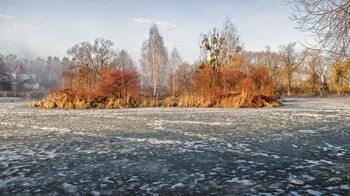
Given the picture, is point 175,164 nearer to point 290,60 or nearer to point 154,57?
point 154,57

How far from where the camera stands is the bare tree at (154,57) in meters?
30.0

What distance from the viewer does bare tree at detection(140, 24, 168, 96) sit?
30047 mm

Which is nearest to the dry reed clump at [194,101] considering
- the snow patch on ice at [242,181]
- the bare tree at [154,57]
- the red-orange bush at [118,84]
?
the red-orange bush at [118,84]

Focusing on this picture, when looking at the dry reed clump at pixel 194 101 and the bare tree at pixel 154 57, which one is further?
the bare tree at pixel 154 57

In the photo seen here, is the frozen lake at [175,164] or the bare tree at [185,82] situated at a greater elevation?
the bare tree at [185,82]

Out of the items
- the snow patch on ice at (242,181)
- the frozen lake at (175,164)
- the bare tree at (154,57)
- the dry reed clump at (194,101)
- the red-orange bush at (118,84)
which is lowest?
the snow patch on ice at (242,181)

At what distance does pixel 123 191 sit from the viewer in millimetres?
2674

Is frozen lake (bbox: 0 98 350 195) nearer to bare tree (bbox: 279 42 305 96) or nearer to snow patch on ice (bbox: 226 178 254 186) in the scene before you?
snow patch on ice (bbox: 226 178 254 186)

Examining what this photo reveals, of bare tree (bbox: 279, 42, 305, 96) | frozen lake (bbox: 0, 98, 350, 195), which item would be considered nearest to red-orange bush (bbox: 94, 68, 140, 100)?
frozen lake (bbox: 0, 98, 350, 195)

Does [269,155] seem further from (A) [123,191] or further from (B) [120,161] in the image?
(A) [123,191]

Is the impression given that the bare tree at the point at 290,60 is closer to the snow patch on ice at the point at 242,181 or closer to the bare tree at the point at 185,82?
the bare tree at the point at 185,82

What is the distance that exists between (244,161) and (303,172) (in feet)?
2.55

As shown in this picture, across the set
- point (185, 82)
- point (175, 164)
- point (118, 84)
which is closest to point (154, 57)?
point (185, 82)

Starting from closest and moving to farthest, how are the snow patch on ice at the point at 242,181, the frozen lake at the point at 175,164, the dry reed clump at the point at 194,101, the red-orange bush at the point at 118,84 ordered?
the frozen lake at the point at 175,164, the snow patch on ice at the point at 242,181, the red-orange bush at the point at 118,84, the dry reed clump at the point at 194,101
